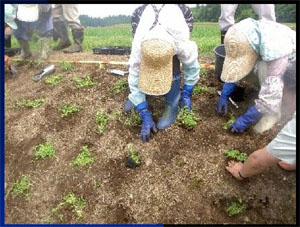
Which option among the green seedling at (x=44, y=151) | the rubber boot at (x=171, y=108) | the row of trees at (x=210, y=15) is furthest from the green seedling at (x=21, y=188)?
the row of trees at (x=210, y=15)

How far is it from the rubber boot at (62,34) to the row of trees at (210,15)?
304mm

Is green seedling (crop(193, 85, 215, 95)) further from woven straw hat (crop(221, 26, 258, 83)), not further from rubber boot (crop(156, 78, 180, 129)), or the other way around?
woven straw hat (crop(221, 26, 258, 83))

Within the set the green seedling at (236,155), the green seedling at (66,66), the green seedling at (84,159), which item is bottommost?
the green seedling at (84,159)

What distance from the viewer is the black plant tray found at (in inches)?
164

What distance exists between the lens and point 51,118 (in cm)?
317

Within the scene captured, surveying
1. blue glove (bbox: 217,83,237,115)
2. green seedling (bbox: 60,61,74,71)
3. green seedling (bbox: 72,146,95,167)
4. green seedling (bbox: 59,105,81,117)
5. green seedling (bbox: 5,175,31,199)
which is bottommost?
green seedling (bbox: 5,175,31,199)

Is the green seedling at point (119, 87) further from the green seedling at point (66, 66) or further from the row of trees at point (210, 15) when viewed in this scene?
the green seedling at point (66, 66)

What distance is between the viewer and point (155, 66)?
2348 mm

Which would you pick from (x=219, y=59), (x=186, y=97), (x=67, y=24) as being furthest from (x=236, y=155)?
(x=67, y=24)

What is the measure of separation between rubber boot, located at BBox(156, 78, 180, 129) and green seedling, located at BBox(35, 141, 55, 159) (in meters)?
0.87

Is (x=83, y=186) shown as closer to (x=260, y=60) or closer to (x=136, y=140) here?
(x=136, y=140)

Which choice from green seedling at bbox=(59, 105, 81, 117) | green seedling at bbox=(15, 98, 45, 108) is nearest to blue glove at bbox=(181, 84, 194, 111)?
green seedling at bbox=(59, 105, 81, 117)

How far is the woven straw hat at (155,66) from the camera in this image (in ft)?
7.52

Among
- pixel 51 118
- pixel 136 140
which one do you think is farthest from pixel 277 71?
pixel 51 118
